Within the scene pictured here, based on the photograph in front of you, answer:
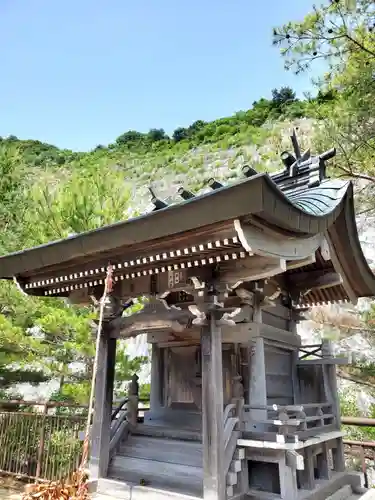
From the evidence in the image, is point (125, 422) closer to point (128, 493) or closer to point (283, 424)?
point (128, 493)

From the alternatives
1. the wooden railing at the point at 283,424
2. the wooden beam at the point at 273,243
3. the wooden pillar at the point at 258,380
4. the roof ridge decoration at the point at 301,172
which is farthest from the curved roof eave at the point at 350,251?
the wooden railing at the point at 283,424

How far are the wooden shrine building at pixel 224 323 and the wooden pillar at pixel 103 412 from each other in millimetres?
17

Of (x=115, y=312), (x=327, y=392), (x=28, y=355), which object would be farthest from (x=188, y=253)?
(x=28, y=355)

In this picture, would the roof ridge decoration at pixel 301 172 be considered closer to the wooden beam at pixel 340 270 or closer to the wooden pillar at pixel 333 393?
the wooden beam at pixel 340 270

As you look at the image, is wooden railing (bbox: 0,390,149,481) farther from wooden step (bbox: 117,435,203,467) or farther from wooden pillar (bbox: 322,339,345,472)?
wooden pillar (bbox: 322,339,345,472)

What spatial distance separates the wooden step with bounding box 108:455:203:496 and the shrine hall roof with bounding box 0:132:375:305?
2617 mm

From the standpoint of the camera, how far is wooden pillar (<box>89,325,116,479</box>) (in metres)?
5.25

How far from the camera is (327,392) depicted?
6125 mm

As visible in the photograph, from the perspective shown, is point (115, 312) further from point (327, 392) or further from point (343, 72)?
point (343, 72)

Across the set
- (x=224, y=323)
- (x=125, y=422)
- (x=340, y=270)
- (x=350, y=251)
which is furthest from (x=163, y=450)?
(x=350, y=251)

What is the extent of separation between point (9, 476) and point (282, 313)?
6.07 m

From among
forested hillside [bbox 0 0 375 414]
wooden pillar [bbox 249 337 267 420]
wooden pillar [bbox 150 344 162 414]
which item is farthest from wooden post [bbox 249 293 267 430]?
forested hillside [bbox 0 0 375 414]

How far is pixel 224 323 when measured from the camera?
470 centimetres

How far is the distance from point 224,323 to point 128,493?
2.45 meters
